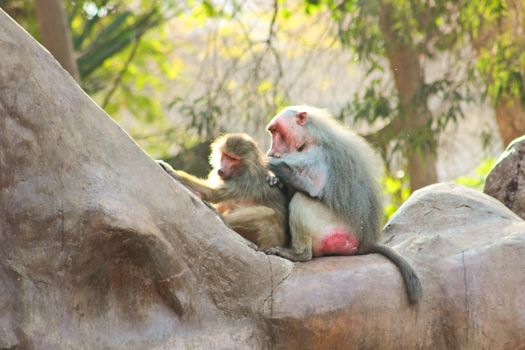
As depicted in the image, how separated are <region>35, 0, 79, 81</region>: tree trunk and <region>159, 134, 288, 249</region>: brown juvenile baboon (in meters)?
5.14

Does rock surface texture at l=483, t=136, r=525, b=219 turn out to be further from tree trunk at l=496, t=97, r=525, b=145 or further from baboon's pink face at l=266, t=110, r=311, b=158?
tree trunk at l=496, t=97, r=525, b=145

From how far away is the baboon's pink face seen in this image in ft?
20.9

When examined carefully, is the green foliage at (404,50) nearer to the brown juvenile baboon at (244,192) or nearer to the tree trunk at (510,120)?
the tree trunk at (510,120)

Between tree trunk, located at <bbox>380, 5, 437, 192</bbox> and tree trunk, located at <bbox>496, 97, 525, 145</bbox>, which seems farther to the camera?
tree trunk, located at <bbox>496, 97, 525, 145</bbox>

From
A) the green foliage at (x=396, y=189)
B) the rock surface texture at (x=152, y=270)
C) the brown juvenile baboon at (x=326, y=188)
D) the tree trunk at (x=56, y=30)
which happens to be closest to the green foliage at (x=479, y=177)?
the green foliage at (x=396, y=189)

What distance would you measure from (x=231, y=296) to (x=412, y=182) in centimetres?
681

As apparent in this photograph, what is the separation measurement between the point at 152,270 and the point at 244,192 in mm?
1139

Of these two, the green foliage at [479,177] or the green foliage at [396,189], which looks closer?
the green foliage at [479,177]

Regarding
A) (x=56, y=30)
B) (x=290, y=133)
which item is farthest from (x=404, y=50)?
(x=290, y=133)

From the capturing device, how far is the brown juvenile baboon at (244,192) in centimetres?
607

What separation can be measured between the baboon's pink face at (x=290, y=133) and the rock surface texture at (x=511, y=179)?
1.99 m

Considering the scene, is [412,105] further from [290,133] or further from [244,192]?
[244,192]

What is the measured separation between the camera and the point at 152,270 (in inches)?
206

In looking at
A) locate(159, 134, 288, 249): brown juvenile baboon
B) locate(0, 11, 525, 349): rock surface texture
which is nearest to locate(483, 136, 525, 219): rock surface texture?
locate(0, 11, 525, 349): rock surface texture
